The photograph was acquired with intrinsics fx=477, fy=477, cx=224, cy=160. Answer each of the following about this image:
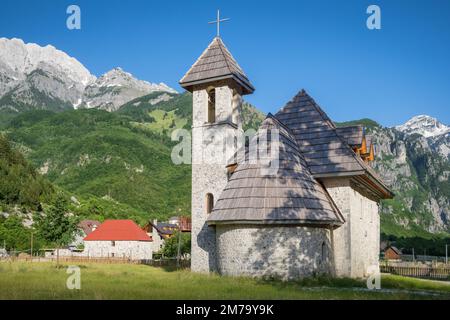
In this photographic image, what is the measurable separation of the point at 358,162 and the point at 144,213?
304 feet

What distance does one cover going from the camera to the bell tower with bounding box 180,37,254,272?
22.5m

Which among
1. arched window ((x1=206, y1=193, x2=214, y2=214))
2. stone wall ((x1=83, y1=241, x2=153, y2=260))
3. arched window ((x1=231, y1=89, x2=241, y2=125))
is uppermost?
arched window ((x1=231, y1=89, x2=241, y2=125))

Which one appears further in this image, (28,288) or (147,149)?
(147,149)

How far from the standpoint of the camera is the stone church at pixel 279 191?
1794cm

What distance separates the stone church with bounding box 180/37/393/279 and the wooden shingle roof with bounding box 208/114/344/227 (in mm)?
38

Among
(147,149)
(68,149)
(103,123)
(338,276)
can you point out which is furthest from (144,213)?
(338,276)

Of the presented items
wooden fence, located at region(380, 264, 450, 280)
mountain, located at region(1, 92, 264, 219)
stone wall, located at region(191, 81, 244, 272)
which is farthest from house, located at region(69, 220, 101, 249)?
stone wall, located at region(191, 81, 244, 272)

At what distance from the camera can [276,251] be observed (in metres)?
17.8

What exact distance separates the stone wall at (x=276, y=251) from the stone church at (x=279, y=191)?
0.04 metres

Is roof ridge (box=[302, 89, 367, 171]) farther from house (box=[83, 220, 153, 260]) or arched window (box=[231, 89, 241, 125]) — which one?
house (box=[83, 220, 153, 260])

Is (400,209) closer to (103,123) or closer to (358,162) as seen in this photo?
(103,123)

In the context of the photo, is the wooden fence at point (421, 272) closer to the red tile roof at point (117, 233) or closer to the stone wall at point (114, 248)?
the stone wall at point (114, 248)

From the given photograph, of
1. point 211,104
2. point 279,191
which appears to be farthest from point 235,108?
point 279,191

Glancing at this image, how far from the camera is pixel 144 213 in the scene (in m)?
109
